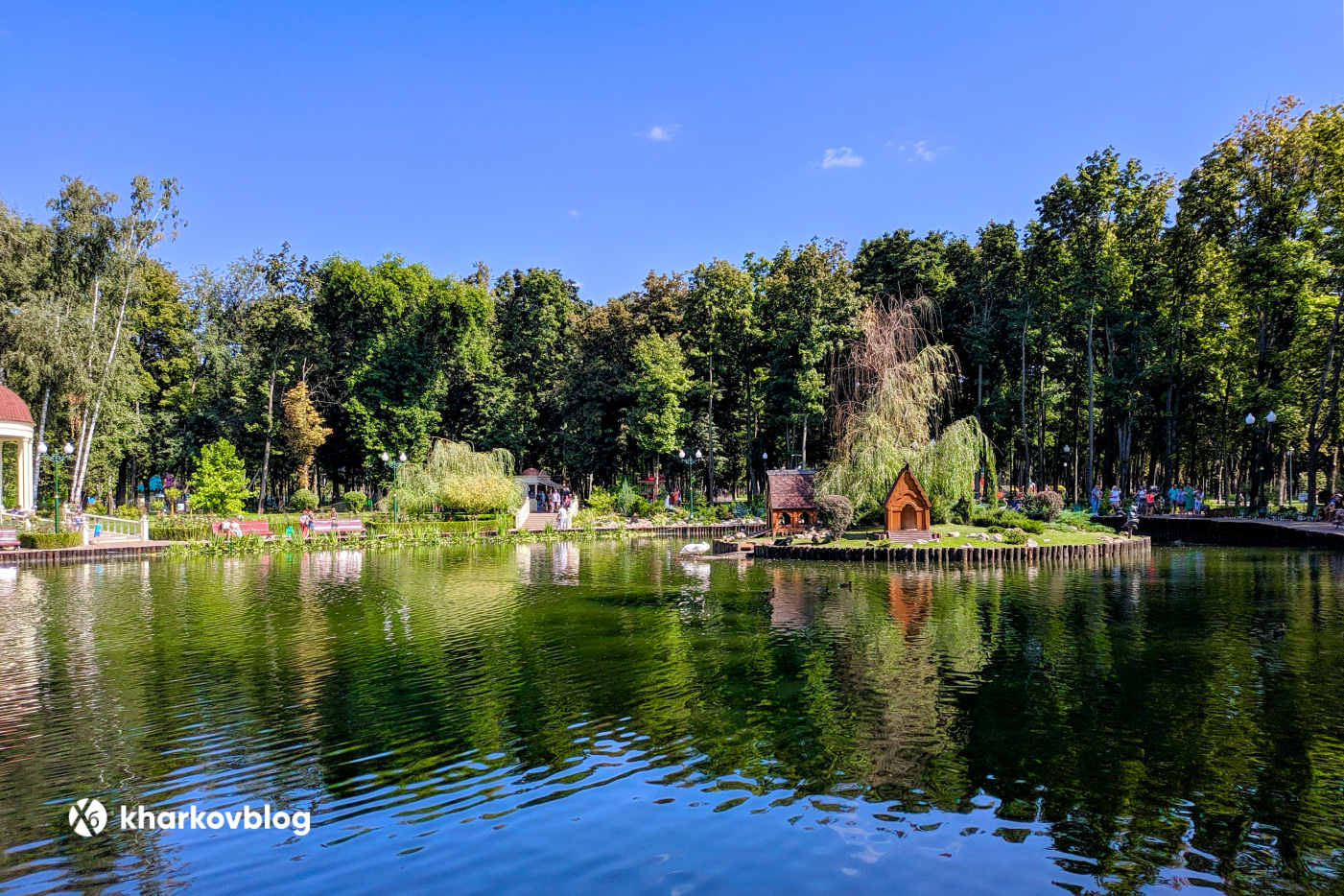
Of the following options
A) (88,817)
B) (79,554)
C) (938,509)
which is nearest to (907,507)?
(938,509)

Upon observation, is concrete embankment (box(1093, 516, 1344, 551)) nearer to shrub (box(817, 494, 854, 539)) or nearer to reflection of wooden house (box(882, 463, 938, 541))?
reflection of wooden house (box(882, 463, 938, 541))

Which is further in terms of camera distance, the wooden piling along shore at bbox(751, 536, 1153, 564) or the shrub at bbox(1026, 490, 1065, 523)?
the shrub at bbox(1026, 490, 1065, 523)

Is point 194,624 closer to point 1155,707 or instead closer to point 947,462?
point 1155,707

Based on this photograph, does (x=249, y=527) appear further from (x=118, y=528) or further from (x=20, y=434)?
(x=20, y=434)

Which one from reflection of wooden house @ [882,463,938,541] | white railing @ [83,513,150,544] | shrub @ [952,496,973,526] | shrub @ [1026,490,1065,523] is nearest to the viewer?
reflection of wooden house @ [882,463,938,541]

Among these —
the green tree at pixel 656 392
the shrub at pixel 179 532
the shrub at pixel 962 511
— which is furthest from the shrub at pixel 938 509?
the shrub at pixel 179 532

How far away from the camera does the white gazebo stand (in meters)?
38.6

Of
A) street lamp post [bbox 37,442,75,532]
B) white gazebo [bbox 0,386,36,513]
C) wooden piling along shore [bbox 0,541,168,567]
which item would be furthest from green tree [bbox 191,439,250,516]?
wooden piling along shore [bbox 0,541,168,567]

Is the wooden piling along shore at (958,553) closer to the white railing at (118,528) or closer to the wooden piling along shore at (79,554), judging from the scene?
the wooden piling along shore at (79,554)

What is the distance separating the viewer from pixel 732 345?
54.5 metres

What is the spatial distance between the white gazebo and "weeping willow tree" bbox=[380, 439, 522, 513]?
16974mm

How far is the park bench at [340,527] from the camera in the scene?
39.9 m

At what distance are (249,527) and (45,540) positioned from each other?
7901mm

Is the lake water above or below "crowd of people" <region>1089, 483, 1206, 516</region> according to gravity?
below
